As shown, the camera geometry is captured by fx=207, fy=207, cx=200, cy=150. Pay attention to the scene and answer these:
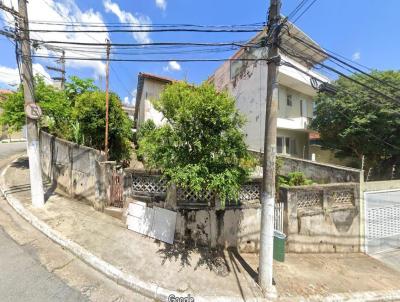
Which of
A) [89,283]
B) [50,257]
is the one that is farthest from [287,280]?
[50,257]

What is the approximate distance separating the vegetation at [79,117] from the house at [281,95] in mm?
6367

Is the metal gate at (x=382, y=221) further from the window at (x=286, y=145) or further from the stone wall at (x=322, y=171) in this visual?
the window at (x=286, y=145)

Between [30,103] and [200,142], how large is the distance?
548cm

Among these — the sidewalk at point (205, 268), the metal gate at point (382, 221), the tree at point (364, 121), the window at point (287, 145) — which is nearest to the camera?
the sidewalk at point (205, 268)

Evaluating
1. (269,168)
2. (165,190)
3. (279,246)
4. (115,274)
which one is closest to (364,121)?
(279,246)

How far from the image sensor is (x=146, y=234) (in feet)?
18.1

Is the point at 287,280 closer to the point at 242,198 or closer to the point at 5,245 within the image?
the point at 242,198

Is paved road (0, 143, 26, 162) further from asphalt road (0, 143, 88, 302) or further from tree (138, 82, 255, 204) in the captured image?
tree (138, 82, 255, 204)

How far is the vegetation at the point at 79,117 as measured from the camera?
28.5 ft

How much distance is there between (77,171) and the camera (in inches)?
280

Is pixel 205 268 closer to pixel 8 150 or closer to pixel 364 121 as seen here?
pixel 364 121

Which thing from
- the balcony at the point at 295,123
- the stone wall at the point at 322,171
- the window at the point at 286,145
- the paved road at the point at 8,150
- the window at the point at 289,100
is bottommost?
the stone wall at the point at 322,171

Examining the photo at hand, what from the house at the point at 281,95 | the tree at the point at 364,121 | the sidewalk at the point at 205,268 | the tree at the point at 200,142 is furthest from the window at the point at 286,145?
the tree at the point at 200,142

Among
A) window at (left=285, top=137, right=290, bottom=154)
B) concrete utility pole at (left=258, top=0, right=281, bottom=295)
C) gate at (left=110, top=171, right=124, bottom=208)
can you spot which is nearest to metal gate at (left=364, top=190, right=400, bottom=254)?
concrete utility pole at (left=258, top=0, right=281, bottom=295)
